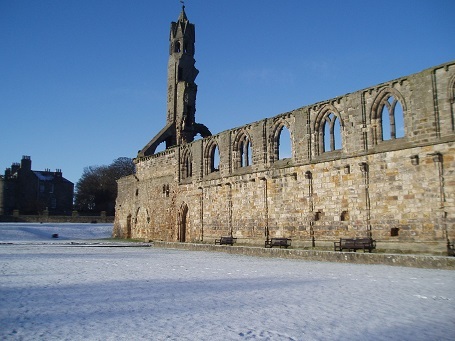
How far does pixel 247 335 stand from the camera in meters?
4.68

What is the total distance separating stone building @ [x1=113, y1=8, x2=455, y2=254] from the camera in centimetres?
1445

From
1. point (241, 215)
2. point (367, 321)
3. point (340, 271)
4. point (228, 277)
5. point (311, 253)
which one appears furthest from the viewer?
point (241, 215)

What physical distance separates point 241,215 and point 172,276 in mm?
13028

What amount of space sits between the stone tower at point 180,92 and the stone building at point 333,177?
6327 millimetres

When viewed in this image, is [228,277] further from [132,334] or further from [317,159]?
[317,159]

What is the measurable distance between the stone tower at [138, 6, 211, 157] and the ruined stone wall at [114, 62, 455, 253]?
30.5ft

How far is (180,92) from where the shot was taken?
118 ft

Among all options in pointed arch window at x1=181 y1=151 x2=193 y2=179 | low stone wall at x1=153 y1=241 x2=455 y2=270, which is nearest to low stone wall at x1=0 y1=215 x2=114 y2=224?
pointed arch window at x1=181 y1=151 x2=193 y2=179

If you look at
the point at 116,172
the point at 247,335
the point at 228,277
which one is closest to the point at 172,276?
the point at 228,277

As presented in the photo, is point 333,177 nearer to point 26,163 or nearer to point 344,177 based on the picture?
point 344,177

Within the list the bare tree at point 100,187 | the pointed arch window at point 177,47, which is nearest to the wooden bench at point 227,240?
the pointed arch window at point 177,47

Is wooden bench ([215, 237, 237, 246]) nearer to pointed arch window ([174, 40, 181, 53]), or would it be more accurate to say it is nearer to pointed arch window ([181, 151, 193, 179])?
pointed arch window ([181, 151, 193, 179])

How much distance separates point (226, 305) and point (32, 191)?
218 feet

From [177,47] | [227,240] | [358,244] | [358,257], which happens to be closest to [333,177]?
[358,244]
